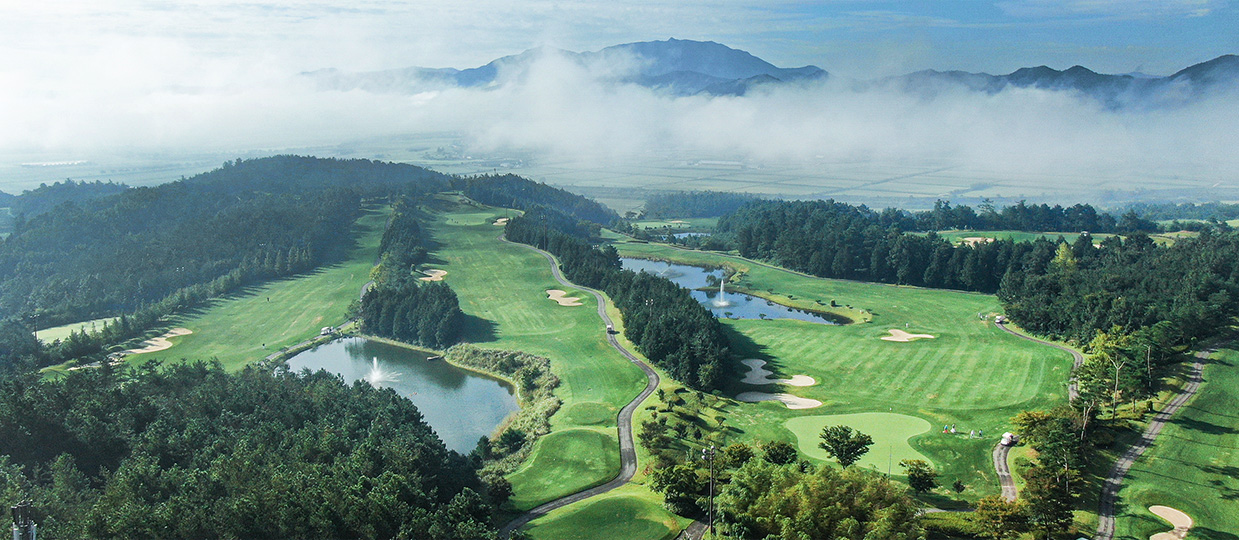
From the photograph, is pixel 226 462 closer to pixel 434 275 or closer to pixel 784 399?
pixel 784 399

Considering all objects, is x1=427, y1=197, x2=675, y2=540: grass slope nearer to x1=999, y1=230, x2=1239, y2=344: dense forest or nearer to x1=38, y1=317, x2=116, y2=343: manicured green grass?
x1=999, y1=230, x2=1239, y2=344: dense forest

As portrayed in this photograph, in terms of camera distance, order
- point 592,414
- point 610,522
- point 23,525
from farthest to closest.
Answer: point 592,414, point 610,522, point 23,525

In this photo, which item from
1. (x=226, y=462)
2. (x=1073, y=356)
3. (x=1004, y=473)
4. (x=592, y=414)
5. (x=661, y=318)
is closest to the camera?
(x=226, y=462)

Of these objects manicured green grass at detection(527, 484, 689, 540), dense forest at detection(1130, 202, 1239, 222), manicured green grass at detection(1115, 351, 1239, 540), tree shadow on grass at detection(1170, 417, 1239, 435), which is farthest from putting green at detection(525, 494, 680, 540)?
dense forest at detection(1130, 202, 1239, 222)

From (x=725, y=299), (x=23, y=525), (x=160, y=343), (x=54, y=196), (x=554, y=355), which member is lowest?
(x=725, y=299)

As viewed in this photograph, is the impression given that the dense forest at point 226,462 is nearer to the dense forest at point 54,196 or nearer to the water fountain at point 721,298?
the water fountain at point 721,298

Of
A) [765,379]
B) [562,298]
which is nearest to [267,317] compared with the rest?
[562,298]

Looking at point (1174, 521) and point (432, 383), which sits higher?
point (1174, 521)

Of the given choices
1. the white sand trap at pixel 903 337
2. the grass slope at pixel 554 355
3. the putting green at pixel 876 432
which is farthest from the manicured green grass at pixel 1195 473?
the white sand trap at pixel 903 337
